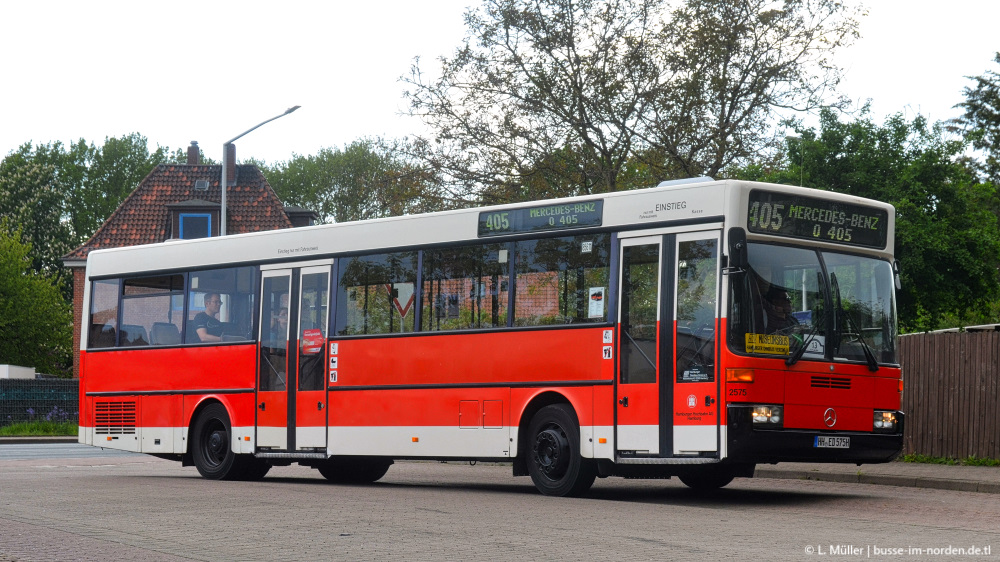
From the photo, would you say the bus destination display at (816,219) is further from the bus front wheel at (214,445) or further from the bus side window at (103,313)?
the bus side window at (103,313)

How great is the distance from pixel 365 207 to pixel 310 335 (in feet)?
164

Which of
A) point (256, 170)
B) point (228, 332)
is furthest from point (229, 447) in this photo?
point (256, 170)

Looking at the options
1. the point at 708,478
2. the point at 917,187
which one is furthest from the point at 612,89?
the point at 708,478

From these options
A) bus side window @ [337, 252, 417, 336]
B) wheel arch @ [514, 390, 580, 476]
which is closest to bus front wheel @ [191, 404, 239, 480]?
bus side window @ [337, 252, 417, 336]

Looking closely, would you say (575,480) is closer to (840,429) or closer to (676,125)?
(840,429)

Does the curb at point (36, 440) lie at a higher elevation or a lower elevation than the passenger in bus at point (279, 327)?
lower

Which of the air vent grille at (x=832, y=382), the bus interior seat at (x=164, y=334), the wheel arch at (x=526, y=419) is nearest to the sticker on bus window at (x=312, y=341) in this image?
the bus interior seat at (x=164, y=334)

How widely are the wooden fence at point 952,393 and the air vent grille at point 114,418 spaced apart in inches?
449

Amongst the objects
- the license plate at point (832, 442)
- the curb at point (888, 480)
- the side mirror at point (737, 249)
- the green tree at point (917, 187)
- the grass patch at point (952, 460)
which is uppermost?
the green tree at point (917, 187)

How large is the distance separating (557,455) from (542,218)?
2622mm

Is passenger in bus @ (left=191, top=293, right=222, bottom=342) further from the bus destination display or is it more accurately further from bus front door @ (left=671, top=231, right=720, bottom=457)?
the bus destination display

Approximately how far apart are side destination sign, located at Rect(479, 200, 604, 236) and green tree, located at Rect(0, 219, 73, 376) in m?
54.1

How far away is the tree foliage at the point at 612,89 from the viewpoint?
28516 mm

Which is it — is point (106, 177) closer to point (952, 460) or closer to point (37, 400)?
point (37, 400)
